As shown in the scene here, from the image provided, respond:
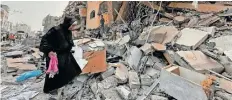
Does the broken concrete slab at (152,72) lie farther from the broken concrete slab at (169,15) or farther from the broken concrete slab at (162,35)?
the broken concrete slab at (169,15)

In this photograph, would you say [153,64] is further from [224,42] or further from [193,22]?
[193,22]

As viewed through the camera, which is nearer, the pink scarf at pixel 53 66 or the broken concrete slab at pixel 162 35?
the pink scarf at pixel 53 66

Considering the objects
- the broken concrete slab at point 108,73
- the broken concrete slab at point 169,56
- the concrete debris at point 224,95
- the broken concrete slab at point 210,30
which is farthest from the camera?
the broken concrete slab at point 210,30

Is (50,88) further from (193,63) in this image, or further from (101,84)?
(193,63)

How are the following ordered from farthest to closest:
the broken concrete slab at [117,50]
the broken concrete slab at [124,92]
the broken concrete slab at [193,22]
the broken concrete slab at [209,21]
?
the broken concrete slab at [193,22] → the broken concrete slab at [209,21] → the broken concrete slab at [117,50] → the broken concrete slab at [124,92]

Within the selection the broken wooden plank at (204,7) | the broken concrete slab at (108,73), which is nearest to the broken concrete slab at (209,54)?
the broken concrete slab at (108,73)

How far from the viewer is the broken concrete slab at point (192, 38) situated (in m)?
4.92

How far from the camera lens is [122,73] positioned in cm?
470

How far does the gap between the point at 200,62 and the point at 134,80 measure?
103cm

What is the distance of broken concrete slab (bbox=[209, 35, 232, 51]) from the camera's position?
15.4ft

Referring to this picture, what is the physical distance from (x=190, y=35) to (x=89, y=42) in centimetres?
188

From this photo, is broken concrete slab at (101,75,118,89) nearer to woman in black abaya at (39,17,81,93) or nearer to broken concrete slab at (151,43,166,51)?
woman in black abaya at (39,17,81,93)

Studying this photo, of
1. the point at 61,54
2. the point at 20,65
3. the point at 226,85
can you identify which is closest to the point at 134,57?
the point at 61,54

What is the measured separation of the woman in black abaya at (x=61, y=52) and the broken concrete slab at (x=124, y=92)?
30.7 inches
